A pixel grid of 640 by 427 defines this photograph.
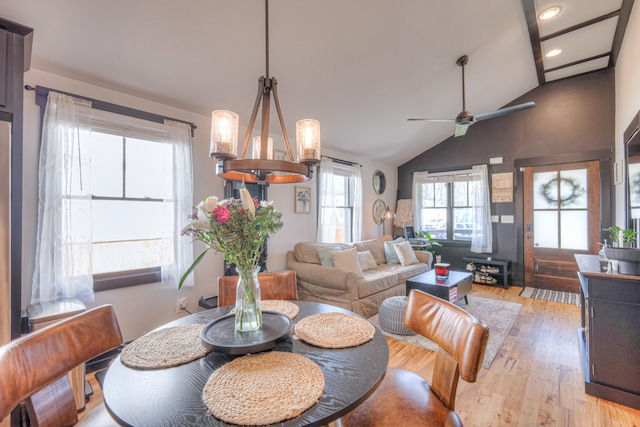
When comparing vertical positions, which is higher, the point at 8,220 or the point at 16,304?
the point at 8,220

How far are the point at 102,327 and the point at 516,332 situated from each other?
3.68m

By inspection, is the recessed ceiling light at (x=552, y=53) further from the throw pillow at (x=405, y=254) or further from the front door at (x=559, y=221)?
the throw pillow at (x=405, y=254)

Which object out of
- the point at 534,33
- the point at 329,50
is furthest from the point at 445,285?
the point at 534,33

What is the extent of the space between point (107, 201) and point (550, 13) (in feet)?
16.4

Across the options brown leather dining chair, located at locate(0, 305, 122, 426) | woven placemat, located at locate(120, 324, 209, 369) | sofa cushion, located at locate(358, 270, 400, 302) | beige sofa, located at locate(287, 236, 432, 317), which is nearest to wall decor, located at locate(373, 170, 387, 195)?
beige sofa, located at locate(287, 236, 432, 317)

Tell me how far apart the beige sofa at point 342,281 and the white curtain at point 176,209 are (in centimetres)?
143

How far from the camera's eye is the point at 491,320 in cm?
341

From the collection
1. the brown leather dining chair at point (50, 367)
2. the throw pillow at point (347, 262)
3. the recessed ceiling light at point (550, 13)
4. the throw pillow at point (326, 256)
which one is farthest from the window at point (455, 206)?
the brown leather dining chair at point (50, 367)

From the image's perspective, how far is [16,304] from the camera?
1552 millimetres

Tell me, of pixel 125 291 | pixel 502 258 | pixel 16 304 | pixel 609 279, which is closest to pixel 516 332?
pixel 609 279

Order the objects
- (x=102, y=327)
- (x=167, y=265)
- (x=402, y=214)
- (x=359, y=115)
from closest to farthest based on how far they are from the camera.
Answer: (x=102, y=327), (x=167, y=265), (x=359, y=115), (x=402, y=214)

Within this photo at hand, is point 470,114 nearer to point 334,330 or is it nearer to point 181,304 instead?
point 334,330

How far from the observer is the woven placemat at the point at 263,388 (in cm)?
80

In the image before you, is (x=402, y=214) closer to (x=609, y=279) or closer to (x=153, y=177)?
(x=609, y=279)
